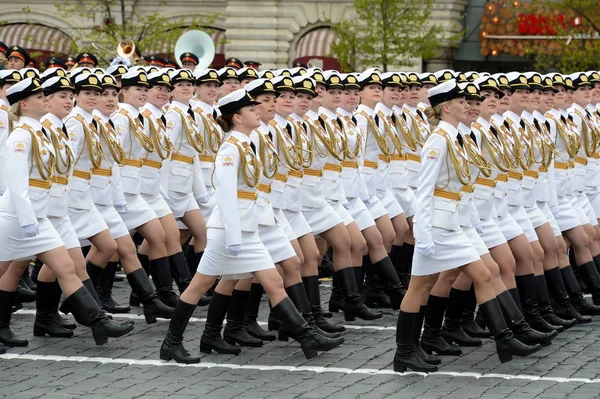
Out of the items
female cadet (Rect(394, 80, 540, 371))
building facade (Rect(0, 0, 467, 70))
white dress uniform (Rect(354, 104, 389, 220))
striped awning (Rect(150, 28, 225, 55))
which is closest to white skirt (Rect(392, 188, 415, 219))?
white dress uniform (Rect(354, 104, 389, 220))

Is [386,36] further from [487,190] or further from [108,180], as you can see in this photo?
[487,190]

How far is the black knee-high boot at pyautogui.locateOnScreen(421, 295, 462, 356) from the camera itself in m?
11.1

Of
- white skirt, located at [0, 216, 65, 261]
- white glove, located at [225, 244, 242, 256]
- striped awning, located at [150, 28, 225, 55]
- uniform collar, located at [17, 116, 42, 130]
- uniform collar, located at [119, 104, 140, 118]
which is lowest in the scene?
white glove, located at [225, 244, 242, 256]

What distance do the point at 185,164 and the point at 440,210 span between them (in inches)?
151

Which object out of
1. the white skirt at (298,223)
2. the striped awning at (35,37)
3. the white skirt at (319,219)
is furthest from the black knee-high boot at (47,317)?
A: the striped awning at (35,37)

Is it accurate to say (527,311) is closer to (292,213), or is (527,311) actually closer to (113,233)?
(292,213)

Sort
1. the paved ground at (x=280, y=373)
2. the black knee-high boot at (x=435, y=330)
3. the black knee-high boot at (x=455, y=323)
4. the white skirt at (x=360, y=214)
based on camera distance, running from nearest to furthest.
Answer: the paved ground at (x=280, y=373) < the black knee-high boot at (x=435, y=330) < the black knee-high boot at (x=455, y=323) < the white skirt at (x=360, y=214)

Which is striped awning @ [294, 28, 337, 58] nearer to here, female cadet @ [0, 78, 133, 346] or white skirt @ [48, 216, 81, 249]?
white skirt @ [48, 216, 81, 249]

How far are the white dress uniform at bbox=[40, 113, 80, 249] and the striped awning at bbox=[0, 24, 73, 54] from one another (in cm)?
2729

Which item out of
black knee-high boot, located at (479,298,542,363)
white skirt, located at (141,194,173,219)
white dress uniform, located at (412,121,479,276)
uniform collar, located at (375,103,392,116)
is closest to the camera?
white dress uniform, located at (412,121,479,276)

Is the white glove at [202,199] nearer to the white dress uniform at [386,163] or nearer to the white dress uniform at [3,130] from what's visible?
the white dress uniform at [386,163]

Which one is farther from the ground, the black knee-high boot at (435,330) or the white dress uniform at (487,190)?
the white dress uniform at (487,190)

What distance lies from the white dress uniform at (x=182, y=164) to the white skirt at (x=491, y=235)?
11.1ft

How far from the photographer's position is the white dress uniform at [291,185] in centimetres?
1198
